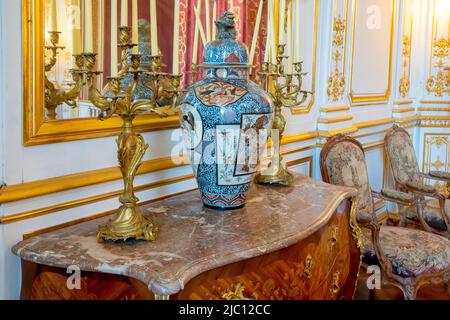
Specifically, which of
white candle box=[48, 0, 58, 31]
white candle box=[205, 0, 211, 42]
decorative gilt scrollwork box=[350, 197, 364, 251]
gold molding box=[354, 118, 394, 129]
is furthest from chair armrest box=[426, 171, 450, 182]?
white candle box=[48, 0, 58, 31]

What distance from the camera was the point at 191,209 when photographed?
1.41 meters

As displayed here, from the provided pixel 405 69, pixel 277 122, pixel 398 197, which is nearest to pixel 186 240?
pixel 277 122

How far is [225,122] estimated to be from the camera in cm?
129

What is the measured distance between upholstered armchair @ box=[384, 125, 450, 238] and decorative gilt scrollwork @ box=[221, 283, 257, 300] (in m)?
1.61

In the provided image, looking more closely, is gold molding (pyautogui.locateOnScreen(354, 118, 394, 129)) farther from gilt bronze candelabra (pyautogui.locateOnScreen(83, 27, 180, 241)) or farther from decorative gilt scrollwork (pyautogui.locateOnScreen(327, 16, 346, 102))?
gilt bronze candelabra (pyautogui.locateOnScreen(83, 27, 180, 241))

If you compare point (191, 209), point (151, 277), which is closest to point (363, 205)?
point (191, 209)

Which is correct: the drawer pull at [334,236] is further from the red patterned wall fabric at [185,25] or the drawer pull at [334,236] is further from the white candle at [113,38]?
the white candle at [113,38]

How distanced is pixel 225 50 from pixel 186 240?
1.66ft

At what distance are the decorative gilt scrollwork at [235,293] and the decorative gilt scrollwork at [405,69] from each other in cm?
245

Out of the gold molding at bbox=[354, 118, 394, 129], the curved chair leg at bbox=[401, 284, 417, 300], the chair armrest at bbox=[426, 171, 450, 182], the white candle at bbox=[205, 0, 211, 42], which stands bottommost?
the curved chair leg at bbox=[401, 284, 417, 300]

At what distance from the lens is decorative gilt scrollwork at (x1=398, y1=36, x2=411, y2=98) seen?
327 cm

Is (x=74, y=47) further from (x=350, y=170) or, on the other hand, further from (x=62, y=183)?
(x=350, y=170)

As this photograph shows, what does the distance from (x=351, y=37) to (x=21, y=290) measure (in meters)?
2.03
